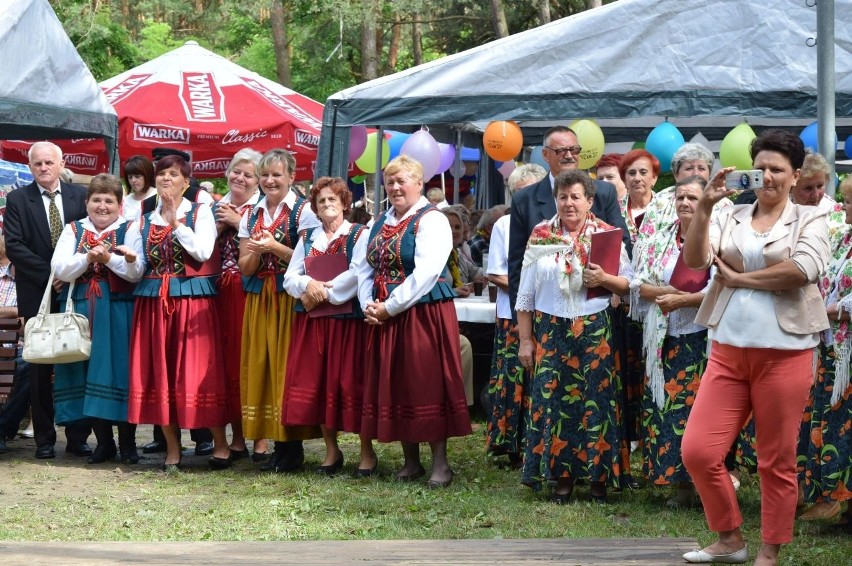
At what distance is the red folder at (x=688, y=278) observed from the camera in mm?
6156

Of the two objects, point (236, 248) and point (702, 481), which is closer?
point (702, 481)

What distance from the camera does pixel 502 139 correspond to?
38.7 ft

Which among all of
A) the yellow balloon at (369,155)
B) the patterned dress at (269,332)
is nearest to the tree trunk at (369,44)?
the yellow balloon at (369,155)

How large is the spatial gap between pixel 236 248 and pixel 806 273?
4210mm

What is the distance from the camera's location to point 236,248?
315 inches

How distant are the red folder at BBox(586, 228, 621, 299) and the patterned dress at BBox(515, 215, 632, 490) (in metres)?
0.07

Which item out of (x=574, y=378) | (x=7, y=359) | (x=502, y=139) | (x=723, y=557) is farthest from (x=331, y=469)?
(x=502, y=139)

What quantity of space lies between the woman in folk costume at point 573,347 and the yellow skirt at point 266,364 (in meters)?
1.81

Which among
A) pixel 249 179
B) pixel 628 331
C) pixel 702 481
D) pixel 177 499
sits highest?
pixel 249 179

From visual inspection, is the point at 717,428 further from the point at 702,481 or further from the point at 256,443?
the point at 256,443

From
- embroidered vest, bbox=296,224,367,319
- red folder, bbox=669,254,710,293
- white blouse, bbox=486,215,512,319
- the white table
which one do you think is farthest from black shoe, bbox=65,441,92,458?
red folder, bbox=669,254,710,293

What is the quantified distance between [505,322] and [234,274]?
5.72ft

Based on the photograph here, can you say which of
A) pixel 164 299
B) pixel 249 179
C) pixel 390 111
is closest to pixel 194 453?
pixel 164 299

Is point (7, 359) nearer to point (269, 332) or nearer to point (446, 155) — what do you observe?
point (269, 332)
